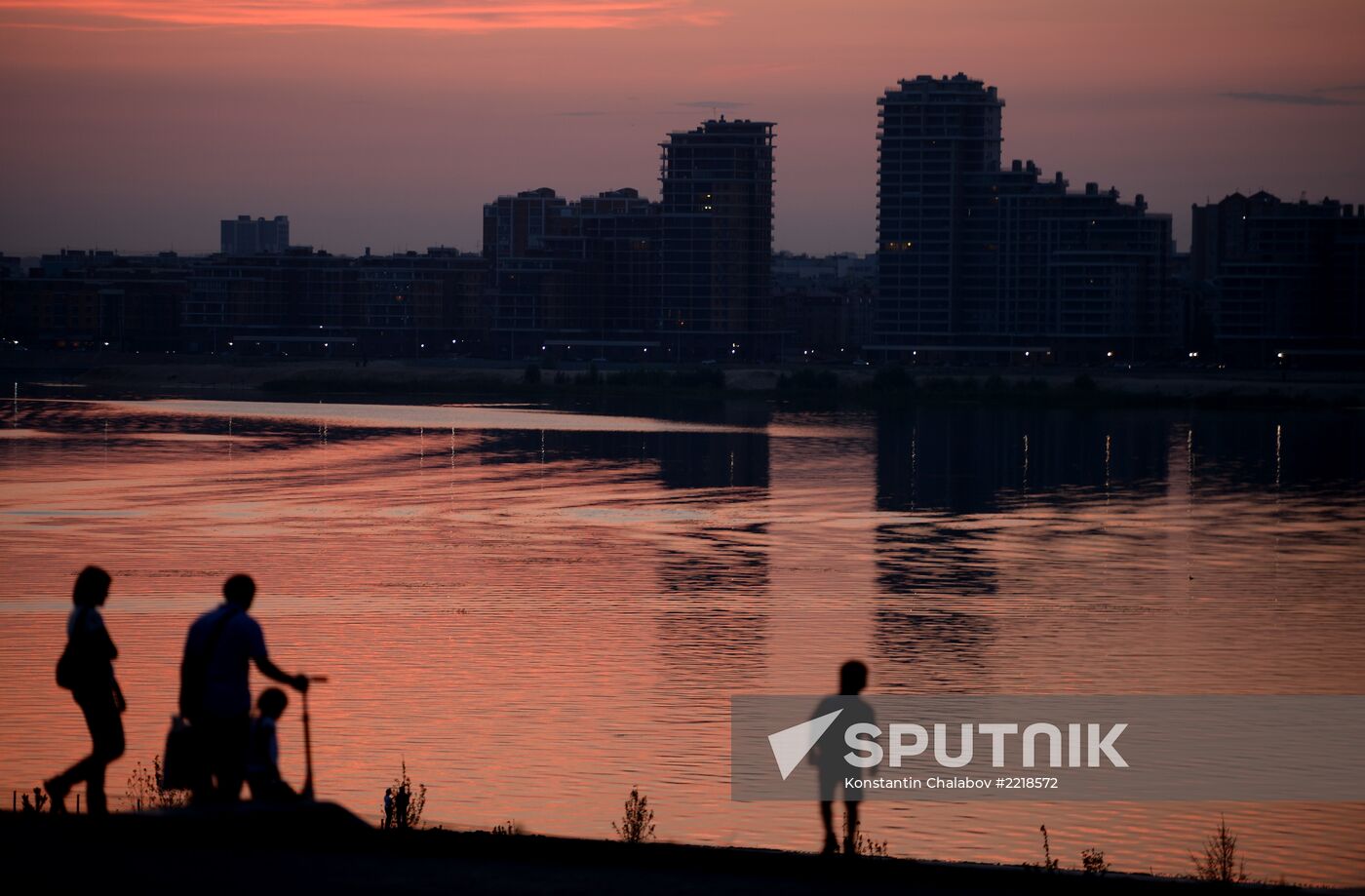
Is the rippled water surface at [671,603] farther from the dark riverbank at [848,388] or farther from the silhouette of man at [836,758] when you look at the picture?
the dark riverbank at [848,388]

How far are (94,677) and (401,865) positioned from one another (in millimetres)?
3294

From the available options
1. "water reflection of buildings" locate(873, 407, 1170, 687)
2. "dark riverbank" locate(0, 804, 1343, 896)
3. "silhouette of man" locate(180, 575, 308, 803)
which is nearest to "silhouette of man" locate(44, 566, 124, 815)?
"dark riverbank" locate(0, 804, 1343, 896)

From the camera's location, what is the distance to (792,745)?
26016 mm

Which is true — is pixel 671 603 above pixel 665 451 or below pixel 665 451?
above

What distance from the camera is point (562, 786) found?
23.3 m

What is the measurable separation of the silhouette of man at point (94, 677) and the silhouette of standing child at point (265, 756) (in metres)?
1.30

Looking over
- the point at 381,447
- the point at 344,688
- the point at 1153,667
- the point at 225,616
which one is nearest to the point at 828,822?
the point at 225,616

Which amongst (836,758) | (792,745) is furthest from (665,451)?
(836,758)

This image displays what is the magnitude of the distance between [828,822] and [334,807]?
411 cm

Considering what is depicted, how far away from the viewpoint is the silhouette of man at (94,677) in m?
15.1

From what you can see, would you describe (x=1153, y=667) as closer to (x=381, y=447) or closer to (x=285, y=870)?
(x=285, y=870)

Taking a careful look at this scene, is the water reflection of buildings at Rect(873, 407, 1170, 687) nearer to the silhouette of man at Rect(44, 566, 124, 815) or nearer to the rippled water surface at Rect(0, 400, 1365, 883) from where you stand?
the rippled water surface at Rect(0, 400, 1365, 883)

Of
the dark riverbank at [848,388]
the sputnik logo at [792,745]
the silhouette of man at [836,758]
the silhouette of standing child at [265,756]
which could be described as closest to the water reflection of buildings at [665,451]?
the sputnik logo at [792,745]

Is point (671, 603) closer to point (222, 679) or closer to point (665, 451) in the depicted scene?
point (222, 679)
